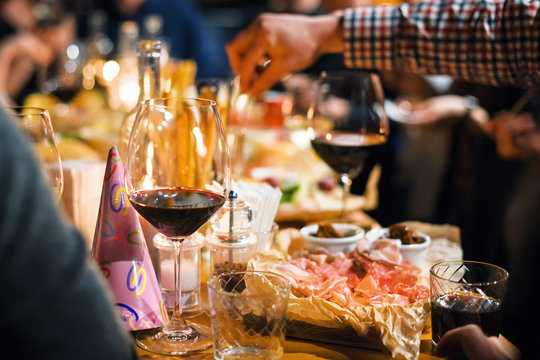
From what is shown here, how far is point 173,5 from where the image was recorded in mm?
5352

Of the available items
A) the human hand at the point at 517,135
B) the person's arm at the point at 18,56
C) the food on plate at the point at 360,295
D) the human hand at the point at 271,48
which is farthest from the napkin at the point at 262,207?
the person's arm at the point at 18,56

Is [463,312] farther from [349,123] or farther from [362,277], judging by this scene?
[349,123]

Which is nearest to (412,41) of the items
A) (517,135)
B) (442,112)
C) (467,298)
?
(467,298)

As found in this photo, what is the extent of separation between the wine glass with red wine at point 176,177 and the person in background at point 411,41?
0.54 meters

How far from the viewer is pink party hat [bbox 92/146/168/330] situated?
0.76m

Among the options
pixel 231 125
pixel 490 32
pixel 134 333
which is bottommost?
pixel 134 333

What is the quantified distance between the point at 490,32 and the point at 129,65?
6.35 feet

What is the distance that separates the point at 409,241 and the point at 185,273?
1.29ft

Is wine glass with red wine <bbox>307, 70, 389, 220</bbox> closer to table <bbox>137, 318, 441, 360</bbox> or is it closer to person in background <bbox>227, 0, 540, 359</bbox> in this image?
person in background <bbox>227, 0, 540, 359</bbox>

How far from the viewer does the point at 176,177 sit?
31.6 inches

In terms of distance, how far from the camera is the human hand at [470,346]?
0.67m

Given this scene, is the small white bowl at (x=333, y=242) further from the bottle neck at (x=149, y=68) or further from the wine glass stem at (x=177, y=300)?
the bottle neck at (x=149, y=68)

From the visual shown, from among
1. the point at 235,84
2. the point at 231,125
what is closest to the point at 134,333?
the point at 235,84

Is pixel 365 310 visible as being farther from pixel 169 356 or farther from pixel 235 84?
pixel 235 84
